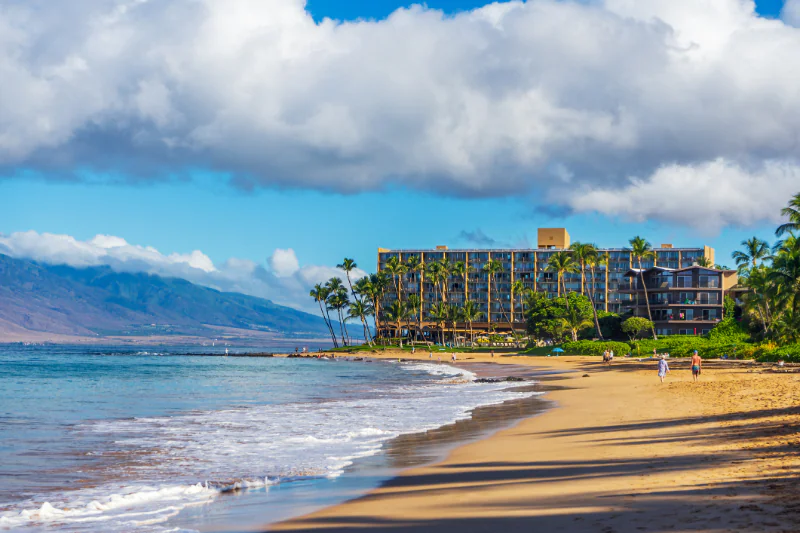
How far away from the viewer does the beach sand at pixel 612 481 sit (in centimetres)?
1008

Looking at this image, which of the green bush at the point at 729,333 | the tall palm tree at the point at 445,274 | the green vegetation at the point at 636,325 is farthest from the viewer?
the tall palm tree at the point at 445,274

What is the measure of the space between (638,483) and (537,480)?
2.09 m

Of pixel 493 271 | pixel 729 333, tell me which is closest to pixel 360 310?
pixel 493 271

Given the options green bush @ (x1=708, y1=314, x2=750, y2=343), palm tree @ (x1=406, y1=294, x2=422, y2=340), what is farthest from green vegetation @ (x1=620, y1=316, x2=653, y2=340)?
palm tree @ (x1=406, y1=294, x2=422, y2=340)

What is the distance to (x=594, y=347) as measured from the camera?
9212cm

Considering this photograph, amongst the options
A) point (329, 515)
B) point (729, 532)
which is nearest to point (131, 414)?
point (329, 515)

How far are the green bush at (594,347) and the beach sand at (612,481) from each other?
61007 millimetres

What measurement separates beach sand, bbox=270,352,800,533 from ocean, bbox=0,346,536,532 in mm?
2403

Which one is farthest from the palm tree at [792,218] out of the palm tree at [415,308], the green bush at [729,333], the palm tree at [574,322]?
the palm tree at [415,308]

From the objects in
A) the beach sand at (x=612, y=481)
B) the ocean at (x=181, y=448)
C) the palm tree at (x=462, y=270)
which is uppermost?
the palm tree at (x=462, y=270)

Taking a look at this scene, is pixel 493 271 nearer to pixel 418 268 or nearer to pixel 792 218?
pixel 418 268

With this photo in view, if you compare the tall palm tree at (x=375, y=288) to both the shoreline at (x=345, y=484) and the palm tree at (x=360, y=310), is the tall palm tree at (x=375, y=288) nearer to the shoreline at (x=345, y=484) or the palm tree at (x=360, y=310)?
the palm tree at (x=360, y=310)

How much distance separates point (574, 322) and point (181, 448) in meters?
95.6

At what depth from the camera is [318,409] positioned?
108 feet
